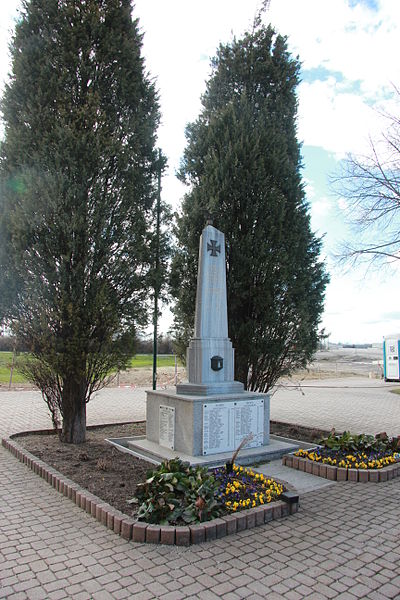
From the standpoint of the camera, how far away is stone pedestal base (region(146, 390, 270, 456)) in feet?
21.6

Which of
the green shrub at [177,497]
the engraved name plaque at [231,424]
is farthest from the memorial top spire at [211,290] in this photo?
the green shrub at [177,497]

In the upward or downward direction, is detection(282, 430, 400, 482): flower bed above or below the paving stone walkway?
above

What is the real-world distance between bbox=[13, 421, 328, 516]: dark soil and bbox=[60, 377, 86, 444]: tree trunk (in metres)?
0.20

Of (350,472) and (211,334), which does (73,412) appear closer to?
(211,334)

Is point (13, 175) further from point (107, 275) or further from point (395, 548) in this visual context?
point (395, 548)

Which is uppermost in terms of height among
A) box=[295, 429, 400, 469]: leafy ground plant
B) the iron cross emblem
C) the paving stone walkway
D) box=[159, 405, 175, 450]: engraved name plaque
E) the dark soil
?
the iron cross emblem

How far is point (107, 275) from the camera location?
7957 millimetres

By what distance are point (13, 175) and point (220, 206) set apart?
4306mm

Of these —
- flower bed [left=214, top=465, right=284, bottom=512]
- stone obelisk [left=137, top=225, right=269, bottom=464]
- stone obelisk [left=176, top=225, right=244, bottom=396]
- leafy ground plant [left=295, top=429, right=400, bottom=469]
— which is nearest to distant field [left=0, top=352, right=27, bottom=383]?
stone obelisk [left=137, top=225, right=269, bottom=464]

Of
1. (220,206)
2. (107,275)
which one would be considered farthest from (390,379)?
(107,275)

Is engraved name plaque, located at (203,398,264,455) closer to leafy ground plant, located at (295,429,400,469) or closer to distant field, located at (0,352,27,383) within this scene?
leafy ground plant, located at (295,429,400,469)

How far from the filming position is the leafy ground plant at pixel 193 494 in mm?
4254

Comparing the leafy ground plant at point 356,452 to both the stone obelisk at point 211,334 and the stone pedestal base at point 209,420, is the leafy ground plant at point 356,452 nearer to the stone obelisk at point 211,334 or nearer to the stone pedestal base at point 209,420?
the stone pedestal base at point 209,420

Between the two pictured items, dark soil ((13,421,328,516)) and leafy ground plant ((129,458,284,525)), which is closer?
leafy ground plant ((129,458,284,525))
